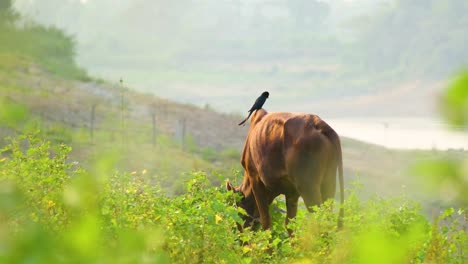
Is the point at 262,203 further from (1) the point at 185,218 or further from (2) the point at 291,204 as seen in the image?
(1) the point at 185,218

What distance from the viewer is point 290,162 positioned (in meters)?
7.71

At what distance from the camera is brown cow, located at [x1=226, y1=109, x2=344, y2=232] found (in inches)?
296

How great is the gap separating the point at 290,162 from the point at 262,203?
29.2 inches


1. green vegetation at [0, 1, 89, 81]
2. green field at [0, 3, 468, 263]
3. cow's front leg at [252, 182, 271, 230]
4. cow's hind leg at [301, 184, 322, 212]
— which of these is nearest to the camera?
green field at [0, 3, 468, 263]

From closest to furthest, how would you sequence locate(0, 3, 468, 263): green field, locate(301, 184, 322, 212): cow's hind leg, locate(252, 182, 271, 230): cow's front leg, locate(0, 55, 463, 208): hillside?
locate(0, 3, 468, 263): green field < locate(301, 184, 322, 212): cow's hind leg < locate(252, 182, 271, 230): cow's front leg < locate(0, 55, 463, 208): hillside

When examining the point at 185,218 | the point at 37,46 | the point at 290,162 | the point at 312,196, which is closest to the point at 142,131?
the point at 37,46

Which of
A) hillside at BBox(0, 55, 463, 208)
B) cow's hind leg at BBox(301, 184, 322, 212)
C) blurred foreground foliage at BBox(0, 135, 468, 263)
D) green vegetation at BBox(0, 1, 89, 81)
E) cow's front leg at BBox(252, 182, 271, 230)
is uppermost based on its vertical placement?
green vegetation at BBox(0, 1, 89, 81)

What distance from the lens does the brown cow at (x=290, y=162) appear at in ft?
24.7

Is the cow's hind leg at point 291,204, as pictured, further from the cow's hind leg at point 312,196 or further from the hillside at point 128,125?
the hillside at point 128,125

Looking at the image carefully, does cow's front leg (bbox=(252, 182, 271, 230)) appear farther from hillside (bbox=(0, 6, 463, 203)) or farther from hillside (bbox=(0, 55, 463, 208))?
hillside (bbox=(0, 6, 463, 203))

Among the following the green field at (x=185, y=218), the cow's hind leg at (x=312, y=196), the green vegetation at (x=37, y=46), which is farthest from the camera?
the green vegetation at (x=37, y=46)

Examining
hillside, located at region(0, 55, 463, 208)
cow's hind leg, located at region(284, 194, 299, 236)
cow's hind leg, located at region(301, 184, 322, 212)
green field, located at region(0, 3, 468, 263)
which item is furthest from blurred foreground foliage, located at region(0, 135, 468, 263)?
hillside, located at region(0, 55, 463, 208)

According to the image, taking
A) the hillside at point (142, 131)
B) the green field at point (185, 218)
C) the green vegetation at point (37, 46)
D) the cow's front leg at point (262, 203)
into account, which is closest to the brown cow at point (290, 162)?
the cow's front leg at point (262, 203)

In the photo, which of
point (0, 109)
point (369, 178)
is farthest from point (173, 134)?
Answer: point (0, 109)
